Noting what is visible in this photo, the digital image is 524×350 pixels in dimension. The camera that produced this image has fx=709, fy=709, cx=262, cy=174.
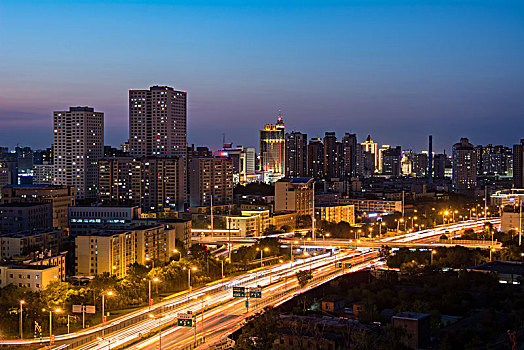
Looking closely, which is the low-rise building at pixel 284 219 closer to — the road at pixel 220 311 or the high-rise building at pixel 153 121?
the high-rise building at pixel 153 121

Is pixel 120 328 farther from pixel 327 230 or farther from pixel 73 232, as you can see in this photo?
pixel 327 230

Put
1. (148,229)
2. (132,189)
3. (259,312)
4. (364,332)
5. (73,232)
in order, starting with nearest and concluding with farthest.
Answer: (364,332) → (259,312) → (148,229) → (73,232) → (132,189)

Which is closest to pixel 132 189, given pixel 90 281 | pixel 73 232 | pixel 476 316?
pixel 73 232

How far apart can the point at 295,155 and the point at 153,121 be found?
3749 cm

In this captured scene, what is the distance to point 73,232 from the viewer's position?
1173 inches

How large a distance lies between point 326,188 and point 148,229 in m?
31.7

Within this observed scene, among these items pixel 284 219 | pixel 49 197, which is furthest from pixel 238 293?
pixel 284 219

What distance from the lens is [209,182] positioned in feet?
139

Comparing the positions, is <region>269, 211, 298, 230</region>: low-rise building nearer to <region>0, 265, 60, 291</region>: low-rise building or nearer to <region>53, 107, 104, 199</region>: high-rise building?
<region>53, 107, 104, 199</region>: high-rise building

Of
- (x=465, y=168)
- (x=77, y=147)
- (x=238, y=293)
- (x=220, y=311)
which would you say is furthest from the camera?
(x=465, y=168)

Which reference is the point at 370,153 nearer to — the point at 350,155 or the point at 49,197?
the point at 350,155

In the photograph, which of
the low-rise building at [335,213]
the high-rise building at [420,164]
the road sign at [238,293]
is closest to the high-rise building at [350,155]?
the high-rise building at [420,164]

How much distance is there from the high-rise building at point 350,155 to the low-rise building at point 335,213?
42.0 meters

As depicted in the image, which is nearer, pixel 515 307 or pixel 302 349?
pixel 302 349
